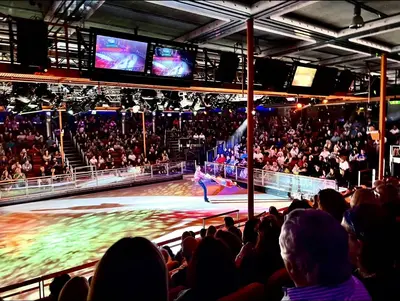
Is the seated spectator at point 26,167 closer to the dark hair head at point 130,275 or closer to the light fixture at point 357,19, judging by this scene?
the light fixture at point 357,19

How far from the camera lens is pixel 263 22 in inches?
190

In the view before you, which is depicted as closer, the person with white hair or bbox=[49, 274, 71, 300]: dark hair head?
the person with white hair

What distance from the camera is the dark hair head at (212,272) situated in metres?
1.83

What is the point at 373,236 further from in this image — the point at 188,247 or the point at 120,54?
the point at 120,54

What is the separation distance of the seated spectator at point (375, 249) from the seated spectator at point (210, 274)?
72 centimetres

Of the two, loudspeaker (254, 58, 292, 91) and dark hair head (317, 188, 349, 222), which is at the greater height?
loudspeaker (254, 58, 292, 91)

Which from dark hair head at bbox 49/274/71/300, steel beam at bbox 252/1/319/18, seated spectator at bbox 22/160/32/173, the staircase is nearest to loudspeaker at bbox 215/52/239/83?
steel beam at bbox 252/1/319/18

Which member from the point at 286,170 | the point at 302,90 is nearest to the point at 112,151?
the point at 286,170

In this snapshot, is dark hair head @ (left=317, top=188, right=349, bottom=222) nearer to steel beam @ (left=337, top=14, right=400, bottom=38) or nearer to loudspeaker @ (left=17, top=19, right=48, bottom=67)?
steel beam @ (left=337, top=14, right=400, bottom=38)

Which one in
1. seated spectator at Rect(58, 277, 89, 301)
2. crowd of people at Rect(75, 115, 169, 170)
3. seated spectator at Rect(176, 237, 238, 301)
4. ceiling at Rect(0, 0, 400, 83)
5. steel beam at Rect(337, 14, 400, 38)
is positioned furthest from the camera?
crowd of people at Rect(75, 115, 169, 170)

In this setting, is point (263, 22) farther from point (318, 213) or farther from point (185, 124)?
point (185, 124)

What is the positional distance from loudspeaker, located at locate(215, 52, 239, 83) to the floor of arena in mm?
3513

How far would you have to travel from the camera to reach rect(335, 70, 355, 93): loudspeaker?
321 inches

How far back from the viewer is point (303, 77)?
7.04 m
